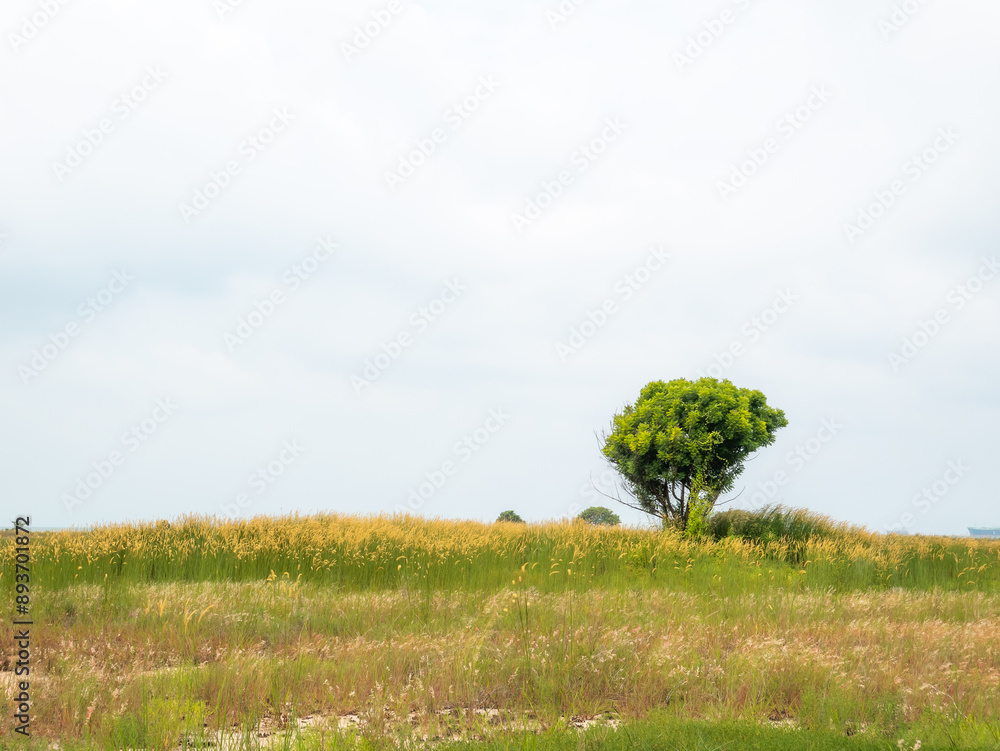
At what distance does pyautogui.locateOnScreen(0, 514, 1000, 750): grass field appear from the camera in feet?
14.9

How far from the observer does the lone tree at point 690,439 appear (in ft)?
60.6

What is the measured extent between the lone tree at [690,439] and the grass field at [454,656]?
22.3 feet

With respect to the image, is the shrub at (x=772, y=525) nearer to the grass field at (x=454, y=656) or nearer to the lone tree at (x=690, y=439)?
the lone tree at (x=690, y=439)

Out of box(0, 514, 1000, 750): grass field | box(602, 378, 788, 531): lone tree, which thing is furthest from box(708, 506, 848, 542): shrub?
box(0, 514, 1000, 750): grass field

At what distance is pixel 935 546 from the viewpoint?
65.1 ft

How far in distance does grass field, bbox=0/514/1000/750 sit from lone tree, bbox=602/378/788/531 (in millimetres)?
6800

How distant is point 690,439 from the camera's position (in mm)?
18641

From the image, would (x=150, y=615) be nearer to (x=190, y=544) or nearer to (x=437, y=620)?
(x=437, y=620)

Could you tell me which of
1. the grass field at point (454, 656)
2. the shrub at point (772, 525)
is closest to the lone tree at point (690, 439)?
the shrub at point (772, 525)

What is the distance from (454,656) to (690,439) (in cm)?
Answer: 1407

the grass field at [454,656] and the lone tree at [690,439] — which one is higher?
the lone tree at [690,439]

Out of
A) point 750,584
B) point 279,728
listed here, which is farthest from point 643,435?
point 279,728

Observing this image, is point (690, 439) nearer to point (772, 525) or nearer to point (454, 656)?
point (772, 525)

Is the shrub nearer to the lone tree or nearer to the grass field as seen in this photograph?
the lone tree
